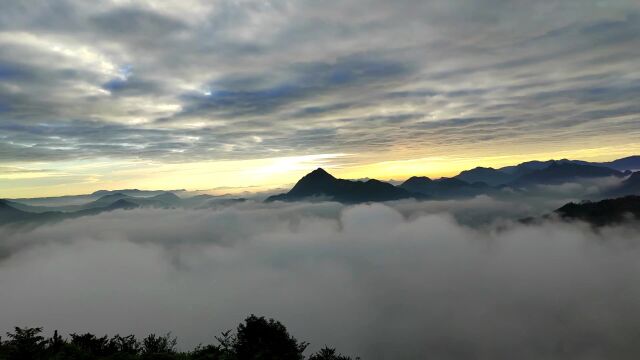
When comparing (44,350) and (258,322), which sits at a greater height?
(44,350)

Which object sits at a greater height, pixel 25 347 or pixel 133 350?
pixel 25 347

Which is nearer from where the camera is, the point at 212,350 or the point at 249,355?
the point at 212,350

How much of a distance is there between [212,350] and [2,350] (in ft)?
75.5

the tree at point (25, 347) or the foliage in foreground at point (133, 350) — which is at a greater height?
the tree at point (25, 347)

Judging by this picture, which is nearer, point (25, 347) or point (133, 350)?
point (25, 347)

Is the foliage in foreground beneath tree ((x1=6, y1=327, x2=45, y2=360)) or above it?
beneath

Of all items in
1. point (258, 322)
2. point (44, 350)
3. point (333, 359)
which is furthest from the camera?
point (258, 322)

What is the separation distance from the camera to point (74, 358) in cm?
3544

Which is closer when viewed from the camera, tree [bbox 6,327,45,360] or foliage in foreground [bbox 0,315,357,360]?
tree [bbox 6,327,45,360]

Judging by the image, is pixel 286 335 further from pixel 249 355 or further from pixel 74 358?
pixel 74 358

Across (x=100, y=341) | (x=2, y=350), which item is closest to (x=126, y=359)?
(x=2, y=350)

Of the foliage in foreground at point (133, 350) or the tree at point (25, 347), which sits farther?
the foliage in foreground at point (133, 350)

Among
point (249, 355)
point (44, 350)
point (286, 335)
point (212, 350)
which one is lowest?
point (286, 335)

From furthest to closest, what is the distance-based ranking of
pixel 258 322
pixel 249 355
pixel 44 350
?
pixel 258 322
pixel 249 355
pixel 44 350
